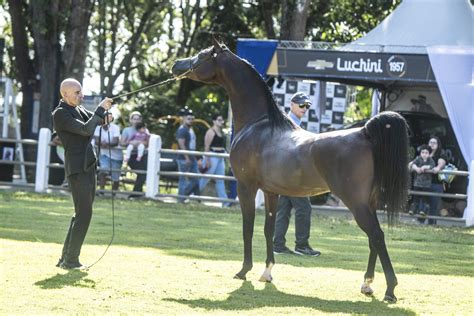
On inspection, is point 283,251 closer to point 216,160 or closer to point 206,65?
point 206,65

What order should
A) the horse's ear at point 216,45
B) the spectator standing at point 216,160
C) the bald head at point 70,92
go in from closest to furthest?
the bald head at point 70,92 → the horse's ear at point 216,45 → the spectator standing at point 216,160

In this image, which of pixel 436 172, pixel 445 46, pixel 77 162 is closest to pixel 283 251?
pixel 77 162

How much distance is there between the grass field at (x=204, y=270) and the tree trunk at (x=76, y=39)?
27.6 ft

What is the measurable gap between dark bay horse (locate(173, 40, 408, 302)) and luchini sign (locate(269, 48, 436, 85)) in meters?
8.56

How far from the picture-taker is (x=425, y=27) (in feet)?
70.5

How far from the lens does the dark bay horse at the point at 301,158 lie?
10.0 meters

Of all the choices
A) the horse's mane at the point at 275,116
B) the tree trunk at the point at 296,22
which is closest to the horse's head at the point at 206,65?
the horse's mane at the point at 275,116

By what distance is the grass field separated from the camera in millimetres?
9469

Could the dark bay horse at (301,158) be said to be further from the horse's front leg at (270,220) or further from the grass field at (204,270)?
the grass field at (204,270)

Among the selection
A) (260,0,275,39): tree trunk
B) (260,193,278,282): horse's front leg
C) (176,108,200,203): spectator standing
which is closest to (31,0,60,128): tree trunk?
(176,108,200,203): spectator standing

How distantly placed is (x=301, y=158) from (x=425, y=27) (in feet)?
38.1

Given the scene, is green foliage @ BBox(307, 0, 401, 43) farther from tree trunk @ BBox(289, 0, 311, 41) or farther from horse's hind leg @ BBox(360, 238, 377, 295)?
horse's hind leg @ BBox(360, 238, 377, 295)

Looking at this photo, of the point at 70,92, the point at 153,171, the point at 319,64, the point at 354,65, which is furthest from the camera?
the point at 153,171

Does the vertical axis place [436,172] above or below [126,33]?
below
